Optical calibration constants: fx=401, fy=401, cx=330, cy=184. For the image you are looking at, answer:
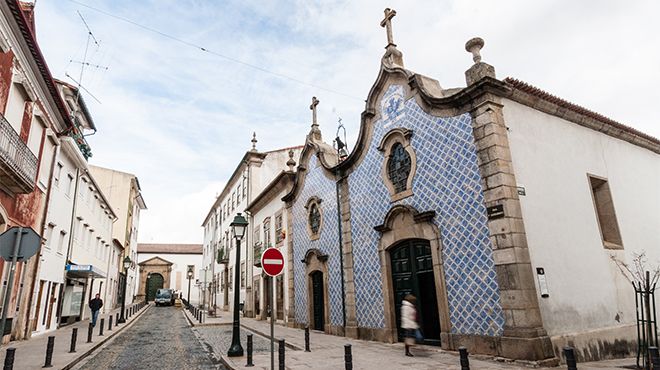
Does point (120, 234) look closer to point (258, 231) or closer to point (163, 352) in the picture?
point (258, 231)

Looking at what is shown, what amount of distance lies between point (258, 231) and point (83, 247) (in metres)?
9.75

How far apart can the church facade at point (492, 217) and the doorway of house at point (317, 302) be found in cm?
136

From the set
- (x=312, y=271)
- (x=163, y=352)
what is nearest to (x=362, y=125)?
(x=312, y=271)

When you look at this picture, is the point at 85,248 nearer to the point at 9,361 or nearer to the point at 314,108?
the point at 314,108

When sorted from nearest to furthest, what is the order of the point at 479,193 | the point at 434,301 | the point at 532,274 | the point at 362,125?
the point at 532,274
the point at 479,193
the point at 434,301
the point at 362,125

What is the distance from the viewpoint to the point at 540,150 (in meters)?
9.97

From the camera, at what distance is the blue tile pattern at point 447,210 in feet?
29.3

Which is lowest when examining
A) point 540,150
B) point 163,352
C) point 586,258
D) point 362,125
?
point 163,352

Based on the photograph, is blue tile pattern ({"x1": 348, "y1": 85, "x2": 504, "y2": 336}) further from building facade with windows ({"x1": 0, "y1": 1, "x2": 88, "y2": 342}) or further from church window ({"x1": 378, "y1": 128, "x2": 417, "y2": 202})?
building facade with windows ({"x1": 0, "y1": 1, "x2": 88, "y2": 342})

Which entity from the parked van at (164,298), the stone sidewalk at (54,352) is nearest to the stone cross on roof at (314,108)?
the stone sidewalk at (54,352)

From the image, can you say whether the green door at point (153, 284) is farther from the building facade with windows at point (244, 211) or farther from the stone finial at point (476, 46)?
the stone finial at point (476, 46)

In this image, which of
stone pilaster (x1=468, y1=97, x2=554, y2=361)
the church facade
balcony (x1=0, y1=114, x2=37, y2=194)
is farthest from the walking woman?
balcony (x1=0, y1=114, x2=37, y2=194)

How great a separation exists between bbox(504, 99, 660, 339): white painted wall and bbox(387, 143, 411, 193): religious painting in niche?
304cm

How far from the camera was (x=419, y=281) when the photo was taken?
431 inches
